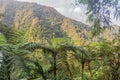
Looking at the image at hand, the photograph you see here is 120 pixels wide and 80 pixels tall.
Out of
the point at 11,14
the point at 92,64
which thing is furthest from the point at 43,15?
the point at 92,64

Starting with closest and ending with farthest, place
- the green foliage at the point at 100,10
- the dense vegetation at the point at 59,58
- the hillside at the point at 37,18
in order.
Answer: the dense vegetation at the point at 59,58
the green foliage at the point at 100,10
the hillside at the point at 37,18

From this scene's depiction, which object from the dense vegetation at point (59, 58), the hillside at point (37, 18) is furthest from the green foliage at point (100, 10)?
the hillside at point (37, 18)

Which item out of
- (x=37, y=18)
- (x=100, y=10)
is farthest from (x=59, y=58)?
(x=37, y=18)

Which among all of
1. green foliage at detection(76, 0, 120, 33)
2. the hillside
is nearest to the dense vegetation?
green foliage at detection(76, 0, 120, 33)

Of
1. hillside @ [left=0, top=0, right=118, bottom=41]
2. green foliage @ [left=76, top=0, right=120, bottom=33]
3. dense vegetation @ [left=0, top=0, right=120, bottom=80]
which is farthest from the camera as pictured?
hillside @ [left=0, top=0, right=118, bottom=41]

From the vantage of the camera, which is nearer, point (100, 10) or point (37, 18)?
point (100, 10)

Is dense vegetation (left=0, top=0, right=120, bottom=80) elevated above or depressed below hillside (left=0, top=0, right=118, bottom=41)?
below

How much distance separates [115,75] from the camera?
25.3 ft

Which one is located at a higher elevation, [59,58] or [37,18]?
[37,18]

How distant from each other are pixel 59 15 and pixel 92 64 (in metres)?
82.8

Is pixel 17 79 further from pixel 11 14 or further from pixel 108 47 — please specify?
pixel 11 14

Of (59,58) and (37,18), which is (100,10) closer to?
(59,58)

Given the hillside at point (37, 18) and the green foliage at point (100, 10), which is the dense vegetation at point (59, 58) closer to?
the green foliage at point (100, 10)

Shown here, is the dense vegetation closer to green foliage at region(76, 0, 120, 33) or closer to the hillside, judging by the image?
green foliage at region(76, 0, 120, 33)
